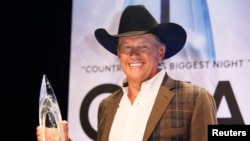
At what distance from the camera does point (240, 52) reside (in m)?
2.41

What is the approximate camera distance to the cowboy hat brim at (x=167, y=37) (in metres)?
2.39

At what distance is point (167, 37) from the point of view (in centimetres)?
238

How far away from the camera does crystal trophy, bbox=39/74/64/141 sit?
2439 millimetres

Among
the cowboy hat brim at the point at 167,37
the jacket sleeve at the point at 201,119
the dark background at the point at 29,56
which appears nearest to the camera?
the jacket sleeve at the point at 201,119

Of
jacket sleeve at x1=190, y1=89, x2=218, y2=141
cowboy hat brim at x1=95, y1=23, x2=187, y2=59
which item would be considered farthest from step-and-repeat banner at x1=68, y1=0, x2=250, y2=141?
jacket sleeve at x1=190, y1=89, x2=218, y2=141

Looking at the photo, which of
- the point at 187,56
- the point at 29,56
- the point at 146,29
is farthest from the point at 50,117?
the point at 187,56

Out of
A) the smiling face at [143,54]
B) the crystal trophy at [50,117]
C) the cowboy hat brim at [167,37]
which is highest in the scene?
the cowboy hat brim at [167,37]

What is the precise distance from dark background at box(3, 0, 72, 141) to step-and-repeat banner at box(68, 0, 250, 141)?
83 mm

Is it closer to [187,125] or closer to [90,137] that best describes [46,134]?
[90,137]

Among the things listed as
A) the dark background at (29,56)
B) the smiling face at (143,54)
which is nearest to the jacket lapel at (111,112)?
the smiling face at (143,54)

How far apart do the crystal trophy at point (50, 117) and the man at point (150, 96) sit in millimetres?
82

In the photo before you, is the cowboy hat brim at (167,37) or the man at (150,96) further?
the cowboy hat brim at (167,37)

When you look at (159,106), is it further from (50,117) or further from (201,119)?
(50,117)

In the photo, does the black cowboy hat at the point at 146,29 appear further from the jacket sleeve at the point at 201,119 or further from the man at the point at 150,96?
the jacket sleeve at the point at 201,119
